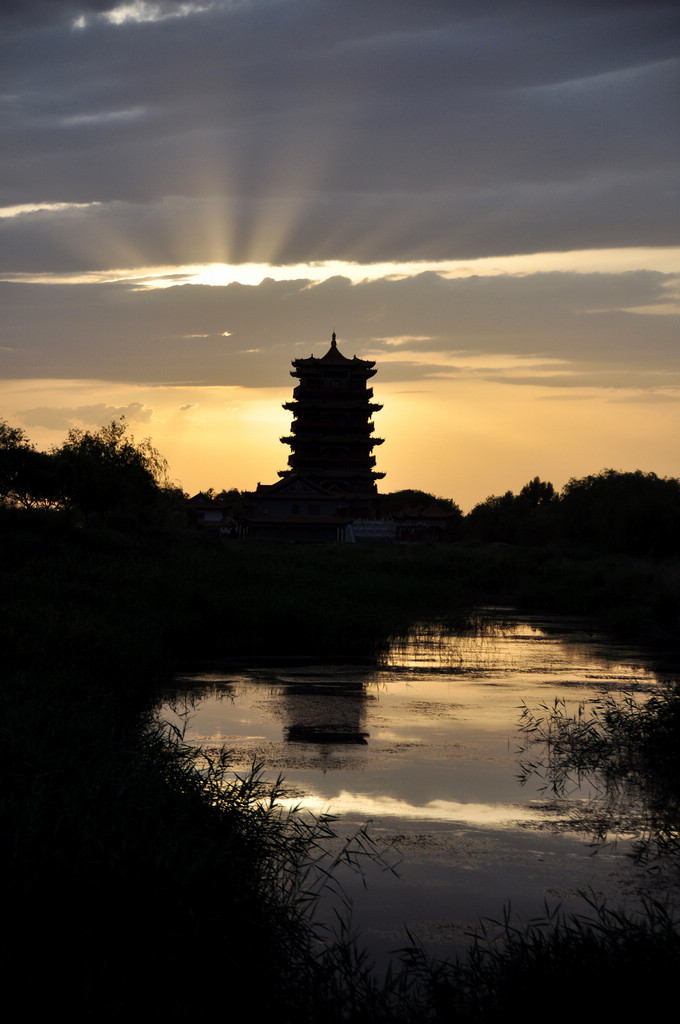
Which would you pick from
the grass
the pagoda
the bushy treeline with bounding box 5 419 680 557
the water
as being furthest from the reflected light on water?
the pagoda

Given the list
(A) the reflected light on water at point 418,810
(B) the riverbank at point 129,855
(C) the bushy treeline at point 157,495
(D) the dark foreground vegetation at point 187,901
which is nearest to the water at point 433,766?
(A) the reflected light on water at point 418,810

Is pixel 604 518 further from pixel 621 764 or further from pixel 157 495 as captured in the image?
pixel 621 764

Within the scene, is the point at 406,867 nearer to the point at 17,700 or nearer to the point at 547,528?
the point at 17,700

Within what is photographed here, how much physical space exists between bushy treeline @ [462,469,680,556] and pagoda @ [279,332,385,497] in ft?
43.7

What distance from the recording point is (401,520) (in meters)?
80.2

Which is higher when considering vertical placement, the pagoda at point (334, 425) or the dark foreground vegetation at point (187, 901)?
the pagoda at point (334, 425)

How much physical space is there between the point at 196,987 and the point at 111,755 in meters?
3.11

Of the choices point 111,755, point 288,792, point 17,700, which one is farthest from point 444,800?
point 17,700

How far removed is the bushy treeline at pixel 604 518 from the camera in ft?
170

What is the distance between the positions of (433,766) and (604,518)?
47.4m

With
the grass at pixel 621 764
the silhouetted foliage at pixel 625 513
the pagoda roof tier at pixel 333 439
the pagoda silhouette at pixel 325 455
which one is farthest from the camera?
the pagoda roof tier at pixel 333 439

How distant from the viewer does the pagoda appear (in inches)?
2990

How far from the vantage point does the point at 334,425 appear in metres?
76.7

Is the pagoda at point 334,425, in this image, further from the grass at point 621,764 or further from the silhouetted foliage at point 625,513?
the grass at point 621,764
